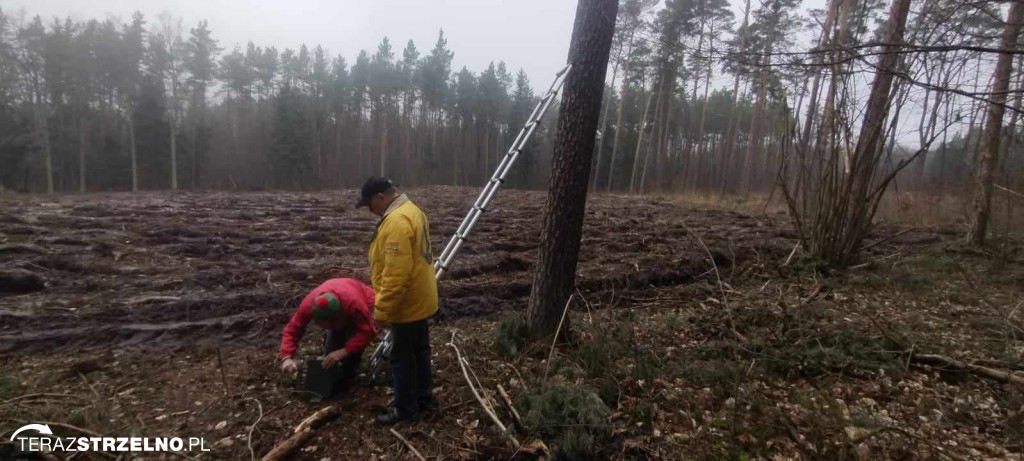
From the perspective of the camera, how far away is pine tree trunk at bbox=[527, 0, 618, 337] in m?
3.87

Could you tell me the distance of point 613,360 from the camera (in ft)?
12.6

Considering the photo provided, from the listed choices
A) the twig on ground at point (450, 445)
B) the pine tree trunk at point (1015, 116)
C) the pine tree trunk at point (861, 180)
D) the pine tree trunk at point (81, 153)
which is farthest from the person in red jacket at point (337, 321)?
the pine tree trunk at point (81, 153)

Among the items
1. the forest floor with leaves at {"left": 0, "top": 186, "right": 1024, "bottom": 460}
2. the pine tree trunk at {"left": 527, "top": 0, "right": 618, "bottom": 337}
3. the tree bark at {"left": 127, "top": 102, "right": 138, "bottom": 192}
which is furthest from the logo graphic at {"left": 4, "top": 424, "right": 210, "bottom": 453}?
the tree bark at {"left": 127, "top": 102, "right": 138, "bottom": 192}

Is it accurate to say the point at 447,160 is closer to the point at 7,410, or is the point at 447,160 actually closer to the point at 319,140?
the point at 319,140

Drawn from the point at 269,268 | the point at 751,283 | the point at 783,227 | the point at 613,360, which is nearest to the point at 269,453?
the point at 613,360

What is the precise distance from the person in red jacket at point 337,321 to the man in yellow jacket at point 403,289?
38 centimetres

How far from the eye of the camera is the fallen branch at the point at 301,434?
110 inches

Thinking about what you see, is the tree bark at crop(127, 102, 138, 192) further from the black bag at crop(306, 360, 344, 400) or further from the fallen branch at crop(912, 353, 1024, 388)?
the fallen branch at crop(912, 353, 1024, 388)

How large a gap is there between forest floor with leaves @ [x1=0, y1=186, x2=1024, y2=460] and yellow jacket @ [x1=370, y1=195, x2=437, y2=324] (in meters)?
0.84

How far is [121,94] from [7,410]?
37.6 meters

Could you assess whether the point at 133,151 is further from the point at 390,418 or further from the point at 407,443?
the point at 407,443

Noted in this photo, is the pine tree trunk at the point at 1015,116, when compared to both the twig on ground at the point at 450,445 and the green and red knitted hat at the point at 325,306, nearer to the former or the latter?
the twig on ground at the point at 450,445

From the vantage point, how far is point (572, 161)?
3951 millimetres

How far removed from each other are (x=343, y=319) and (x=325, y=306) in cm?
26
